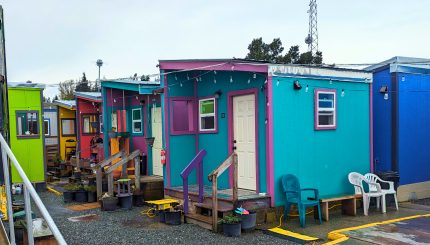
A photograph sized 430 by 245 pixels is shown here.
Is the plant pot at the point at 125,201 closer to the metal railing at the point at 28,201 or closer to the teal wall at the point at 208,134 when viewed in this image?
the teal wall at the point at 208,134

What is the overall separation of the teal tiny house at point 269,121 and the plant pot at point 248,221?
2.44 ft

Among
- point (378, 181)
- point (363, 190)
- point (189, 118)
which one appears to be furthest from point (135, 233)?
point (378, 181)

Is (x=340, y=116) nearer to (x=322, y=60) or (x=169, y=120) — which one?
(x=169, y=120)

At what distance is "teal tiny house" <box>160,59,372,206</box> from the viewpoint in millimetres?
7672

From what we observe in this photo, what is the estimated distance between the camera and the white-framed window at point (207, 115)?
9266 mm

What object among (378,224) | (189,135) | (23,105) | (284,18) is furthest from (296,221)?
(23,105)

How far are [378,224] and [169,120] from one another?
4903 millimetres

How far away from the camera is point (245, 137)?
27.7 ft

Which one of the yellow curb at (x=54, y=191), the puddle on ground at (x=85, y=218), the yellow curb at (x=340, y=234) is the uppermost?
the yellow curb at (x=340, y=234)

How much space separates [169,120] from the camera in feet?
30.7

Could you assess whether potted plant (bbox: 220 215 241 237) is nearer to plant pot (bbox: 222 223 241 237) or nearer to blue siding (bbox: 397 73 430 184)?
plant pot (bbox: 222 223 241 237)

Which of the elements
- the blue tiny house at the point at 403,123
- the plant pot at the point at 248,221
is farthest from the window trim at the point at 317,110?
the plant pot at the point at 248,221

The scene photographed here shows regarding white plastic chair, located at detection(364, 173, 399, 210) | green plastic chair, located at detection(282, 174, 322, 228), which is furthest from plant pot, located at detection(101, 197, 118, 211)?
white plastic chair, located at detection(364, 173, 399, 210)

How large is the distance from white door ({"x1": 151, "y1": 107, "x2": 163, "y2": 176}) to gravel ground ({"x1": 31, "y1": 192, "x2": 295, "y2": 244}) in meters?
2.83
